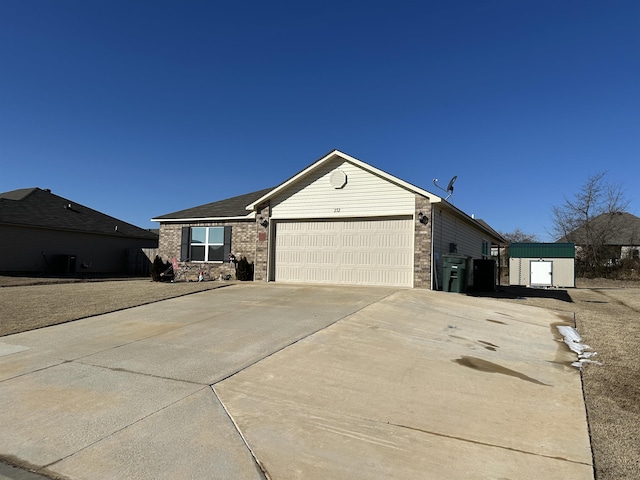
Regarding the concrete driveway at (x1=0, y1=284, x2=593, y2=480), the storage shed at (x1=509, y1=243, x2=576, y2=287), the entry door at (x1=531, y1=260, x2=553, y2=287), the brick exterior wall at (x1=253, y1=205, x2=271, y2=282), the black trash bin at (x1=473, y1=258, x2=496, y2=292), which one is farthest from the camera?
the entry door at (x1=531, y1=260, x2=553, y2=287)

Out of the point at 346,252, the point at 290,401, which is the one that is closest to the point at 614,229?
the point at 346,252

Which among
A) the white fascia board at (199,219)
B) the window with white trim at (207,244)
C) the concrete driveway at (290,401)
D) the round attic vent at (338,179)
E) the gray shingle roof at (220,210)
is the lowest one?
the concrete driveway at (290,401)

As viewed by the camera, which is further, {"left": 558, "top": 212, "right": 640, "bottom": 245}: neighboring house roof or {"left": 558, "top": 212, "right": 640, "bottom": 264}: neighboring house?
{"left": 558, "top": 212, "right": 640, "bottom": 245}: neighboring house roof

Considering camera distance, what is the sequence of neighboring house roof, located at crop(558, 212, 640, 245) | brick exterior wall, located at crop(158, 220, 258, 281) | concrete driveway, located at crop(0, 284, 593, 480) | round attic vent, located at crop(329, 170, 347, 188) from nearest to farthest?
1. concrete driveway, located at crop(0, 284, 593, 480)
2. round attic vent, located at crop(329, 170, 347, 188)
3. brick exterior wall, located at crop(158, 220, 258, 281)
4. neighboring house roof, located at crop(558, 212, 640, 245)

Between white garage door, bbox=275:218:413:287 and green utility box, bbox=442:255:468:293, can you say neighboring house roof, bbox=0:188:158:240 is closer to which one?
white garage door, bbox=275:218:413:287

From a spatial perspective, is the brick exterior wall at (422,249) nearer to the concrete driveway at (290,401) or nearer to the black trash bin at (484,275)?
the concrete driveway at (290,401)

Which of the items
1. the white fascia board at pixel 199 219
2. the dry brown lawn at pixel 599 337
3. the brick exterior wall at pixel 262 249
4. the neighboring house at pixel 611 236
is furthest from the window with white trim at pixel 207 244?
the neighboring house at pixel 611 236

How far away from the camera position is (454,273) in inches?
542

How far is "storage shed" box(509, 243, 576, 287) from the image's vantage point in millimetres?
26000

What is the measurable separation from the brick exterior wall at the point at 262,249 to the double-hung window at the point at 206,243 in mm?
2647

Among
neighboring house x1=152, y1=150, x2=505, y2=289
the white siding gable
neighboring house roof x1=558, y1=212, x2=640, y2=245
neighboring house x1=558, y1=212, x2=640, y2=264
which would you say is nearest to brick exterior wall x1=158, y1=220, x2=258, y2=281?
neighboring house x1=152, y1=150, x2=505, y2=289

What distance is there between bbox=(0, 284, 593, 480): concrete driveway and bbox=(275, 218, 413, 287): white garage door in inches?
216

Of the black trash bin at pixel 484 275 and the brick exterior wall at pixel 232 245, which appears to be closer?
the brick exterior wall at pixel 232 245

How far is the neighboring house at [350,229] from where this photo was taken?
44.7ft
